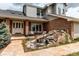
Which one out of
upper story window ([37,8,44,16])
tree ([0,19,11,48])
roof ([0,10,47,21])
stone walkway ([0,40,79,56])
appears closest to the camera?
stone walkway ([0,40,79,56])

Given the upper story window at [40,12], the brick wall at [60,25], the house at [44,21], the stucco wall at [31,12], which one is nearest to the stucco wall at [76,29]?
the house at [44,21]

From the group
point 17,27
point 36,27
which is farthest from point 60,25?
point 17,27

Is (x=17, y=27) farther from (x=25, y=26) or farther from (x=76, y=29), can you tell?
(x=76, y=29)

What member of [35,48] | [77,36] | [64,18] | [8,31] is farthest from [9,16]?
[77,36]

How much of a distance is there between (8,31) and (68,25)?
1832 mm

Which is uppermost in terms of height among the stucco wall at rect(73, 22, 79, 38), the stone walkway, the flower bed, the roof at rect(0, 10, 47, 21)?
the roof at rect(0, 10, 47, 21)

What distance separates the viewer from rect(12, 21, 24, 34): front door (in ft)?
16.8

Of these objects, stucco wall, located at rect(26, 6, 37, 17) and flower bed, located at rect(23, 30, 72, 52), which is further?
stucco wall, located at rect(26, 6, 37, 17)

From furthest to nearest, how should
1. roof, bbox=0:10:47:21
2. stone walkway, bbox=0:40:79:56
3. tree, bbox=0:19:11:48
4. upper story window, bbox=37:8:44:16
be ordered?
upper story window, bbox=37:8:44:16 < roof, bbox=0:10:47:21 < tree, bbox=0:19:11:48 < stone walkway, bbox=0:40:79:56

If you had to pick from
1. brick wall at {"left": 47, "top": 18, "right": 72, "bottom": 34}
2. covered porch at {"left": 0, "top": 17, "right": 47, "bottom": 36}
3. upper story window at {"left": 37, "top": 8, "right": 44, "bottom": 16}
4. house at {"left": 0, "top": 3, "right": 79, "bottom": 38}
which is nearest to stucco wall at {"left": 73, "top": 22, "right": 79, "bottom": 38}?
house at {"left": 0, "top": 3, "right": 79, "bottom": 38}

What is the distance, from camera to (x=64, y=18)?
511 cm

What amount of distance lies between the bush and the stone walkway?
0.49 ft

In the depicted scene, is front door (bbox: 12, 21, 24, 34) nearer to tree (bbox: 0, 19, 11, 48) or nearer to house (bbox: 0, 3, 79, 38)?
house (bbox: 0, 3, 79, 38)

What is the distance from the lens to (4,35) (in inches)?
200
